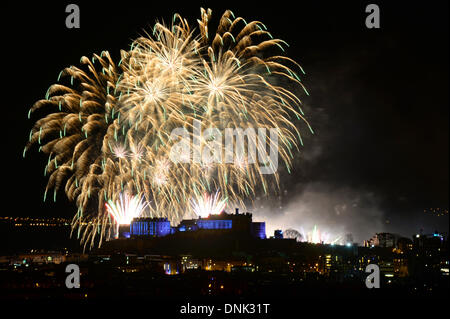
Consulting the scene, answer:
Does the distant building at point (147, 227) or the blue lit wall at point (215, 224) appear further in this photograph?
the distant building at point (147, 227)

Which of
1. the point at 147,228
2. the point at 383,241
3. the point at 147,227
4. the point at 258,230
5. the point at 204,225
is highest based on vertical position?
the point at 204,225

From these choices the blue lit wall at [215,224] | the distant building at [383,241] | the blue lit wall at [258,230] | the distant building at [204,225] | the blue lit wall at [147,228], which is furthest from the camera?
the distant building at [383,241]

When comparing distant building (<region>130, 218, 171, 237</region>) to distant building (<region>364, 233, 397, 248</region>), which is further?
distant building (<region>364, 233, 397, 248</region>)

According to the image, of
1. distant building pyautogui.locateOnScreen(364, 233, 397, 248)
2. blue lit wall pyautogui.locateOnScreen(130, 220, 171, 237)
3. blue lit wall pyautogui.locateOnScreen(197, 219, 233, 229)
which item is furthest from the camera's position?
distant building pyautogui.locateOnScreen(364, 233, 397, 248)

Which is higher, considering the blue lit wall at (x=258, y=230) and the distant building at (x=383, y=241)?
the blue lit wall at (x=258, y=230)

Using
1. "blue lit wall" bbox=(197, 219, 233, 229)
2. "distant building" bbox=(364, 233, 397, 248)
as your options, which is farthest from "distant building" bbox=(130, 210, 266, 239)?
"distant building" bbox=(364, 233, 397, 248)

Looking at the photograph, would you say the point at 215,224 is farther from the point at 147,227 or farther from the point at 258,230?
the point at 147,227

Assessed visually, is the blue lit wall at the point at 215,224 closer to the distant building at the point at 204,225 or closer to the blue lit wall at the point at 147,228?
the distant building at the point at 204,225

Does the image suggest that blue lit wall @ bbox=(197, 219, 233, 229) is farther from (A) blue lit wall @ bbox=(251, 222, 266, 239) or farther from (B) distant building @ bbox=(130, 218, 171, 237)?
(B) distant building @ bbox=(130, 218, 171, 237)

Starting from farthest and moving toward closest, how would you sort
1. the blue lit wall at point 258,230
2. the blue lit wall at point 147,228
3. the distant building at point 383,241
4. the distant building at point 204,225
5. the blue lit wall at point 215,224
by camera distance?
the distant building at point 383,241
the blue lit wall at point 147,228
the blue lit wall at point 258,230
the distant building at point 204,225
the blue lit wall at point 215,224

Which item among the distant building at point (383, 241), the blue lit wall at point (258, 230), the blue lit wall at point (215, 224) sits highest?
the blue lit wall at point (215, 224)

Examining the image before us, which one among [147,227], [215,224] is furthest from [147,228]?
[215,224]

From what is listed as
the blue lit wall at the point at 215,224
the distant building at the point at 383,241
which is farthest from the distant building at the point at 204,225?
the distant building at the point at 383,241
